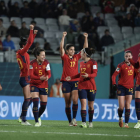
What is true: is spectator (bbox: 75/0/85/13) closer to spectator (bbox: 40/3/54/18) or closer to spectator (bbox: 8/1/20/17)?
spectator (bbox: 40/3/54/18)

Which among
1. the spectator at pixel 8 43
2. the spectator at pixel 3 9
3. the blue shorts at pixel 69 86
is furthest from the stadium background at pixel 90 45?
the blue shorts at pixel 69 86

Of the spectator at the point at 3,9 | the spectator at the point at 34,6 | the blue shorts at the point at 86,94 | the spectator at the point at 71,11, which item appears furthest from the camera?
the spectator at the point at 71,11

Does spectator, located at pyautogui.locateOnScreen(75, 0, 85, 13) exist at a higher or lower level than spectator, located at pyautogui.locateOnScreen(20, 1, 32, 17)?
higher

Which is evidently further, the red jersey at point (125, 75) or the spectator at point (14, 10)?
the spectator at point (14, 10)

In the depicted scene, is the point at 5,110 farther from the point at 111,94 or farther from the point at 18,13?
the point at 18,13

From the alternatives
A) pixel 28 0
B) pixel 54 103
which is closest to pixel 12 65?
pixel 54 103

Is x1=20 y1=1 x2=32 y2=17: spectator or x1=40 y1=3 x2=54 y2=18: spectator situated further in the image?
x1=40 y1=3 x2=54 y2=18: spectator

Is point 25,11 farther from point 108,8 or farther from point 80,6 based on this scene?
point 108,8

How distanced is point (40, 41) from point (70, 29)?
4.97 ft

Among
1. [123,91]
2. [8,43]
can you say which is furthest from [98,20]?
[123,91]

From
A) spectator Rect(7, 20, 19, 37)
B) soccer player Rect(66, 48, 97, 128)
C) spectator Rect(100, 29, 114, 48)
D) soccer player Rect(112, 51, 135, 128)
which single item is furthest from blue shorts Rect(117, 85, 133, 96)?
spectator Rect(7, 20, 19, 37)

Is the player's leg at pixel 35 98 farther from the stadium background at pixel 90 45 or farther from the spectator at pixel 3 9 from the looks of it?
the spectator at pixel 3 9

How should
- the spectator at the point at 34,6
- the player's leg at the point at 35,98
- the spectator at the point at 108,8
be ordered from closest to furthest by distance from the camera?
the player's leg at the point at 35,98 → the spectator at the point at 34,6 → the spectator at the point at 108,8

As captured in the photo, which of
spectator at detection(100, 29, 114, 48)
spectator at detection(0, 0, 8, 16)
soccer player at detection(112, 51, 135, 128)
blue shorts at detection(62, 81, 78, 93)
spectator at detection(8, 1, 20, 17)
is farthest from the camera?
spectator at detection(8, 1, 20, 17)
